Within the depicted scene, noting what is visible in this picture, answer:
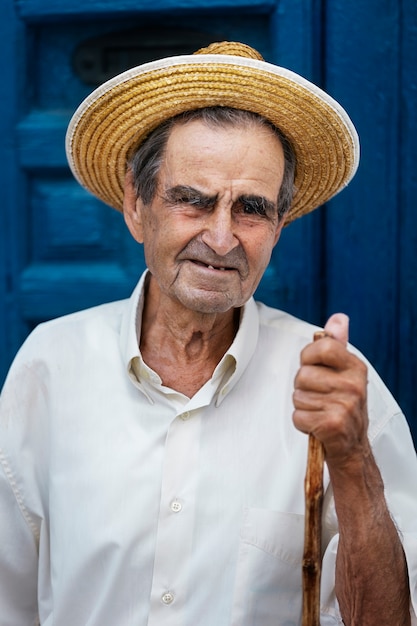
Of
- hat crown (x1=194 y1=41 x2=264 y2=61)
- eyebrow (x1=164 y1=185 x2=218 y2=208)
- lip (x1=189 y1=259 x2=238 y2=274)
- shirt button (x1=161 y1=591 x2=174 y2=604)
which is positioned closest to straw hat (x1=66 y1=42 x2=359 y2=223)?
hat crown (x1=194 y1=41 x2=264 y2=61)

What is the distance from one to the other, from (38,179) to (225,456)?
108cm

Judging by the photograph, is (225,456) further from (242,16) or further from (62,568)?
(242,16)

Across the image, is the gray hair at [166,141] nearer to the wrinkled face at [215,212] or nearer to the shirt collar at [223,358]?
the wrinkled face at [215,212]

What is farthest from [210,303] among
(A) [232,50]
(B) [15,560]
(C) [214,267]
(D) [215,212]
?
(B) [15,560]

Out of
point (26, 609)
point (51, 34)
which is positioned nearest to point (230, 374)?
point (26, 609)

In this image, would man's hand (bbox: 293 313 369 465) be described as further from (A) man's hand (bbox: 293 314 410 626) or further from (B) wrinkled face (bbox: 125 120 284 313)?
(B) wrinkled face (bbox: 125 120 284 313)

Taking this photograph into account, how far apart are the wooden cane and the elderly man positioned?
0.17 meters

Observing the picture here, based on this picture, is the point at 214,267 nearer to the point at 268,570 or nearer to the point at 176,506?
the point at 176,506

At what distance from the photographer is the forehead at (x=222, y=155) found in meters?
1.95

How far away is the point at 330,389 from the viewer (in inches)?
62.4

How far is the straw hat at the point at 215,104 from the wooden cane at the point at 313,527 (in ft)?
2.05

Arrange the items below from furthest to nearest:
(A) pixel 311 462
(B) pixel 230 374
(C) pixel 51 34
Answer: (C) pixel 51 34
(B) pixel 230 374
(A) pixel 311 462

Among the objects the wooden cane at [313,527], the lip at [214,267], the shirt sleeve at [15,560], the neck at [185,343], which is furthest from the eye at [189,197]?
the shirt sleeve at [15,560]

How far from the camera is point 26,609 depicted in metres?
2.26
